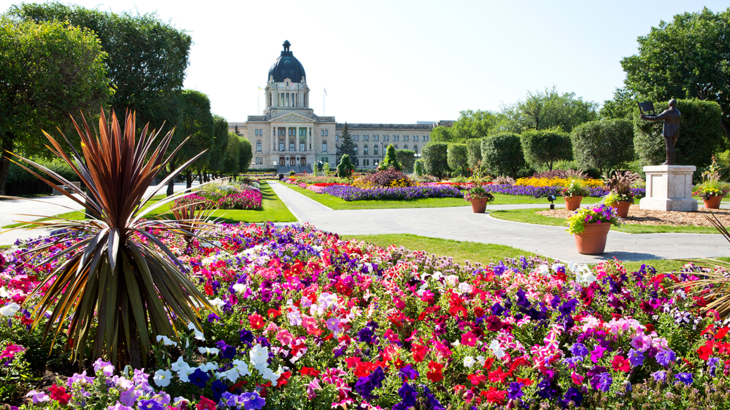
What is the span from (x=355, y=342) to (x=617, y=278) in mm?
2686

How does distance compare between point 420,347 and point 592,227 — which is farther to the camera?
point 592,227

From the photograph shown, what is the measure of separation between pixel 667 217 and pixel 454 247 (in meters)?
7.20

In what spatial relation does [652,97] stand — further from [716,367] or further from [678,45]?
[716,367]

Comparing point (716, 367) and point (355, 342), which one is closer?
point (716, 367)

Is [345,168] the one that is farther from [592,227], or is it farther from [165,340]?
[165,340]

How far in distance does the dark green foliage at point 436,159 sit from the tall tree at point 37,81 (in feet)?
126

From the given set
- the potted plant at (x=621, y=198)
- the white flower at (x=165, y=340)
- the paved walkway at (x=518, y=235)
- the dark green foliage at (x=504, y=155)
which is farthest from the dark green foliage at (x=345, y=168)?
the white flower at (x=165, y=340)

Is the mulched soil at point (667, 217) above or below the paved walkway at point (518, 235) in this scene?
above

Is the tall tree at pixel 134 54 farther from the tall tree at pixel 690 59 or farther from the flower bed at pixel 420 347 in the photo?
the tall tree at pixel 690 59

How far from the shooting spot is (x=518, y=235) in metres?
9.05

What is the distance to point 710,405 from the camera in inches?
87.1

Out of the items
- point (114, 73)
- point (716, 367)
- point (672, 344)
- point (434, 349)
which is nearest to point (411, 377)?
point (434, 349)

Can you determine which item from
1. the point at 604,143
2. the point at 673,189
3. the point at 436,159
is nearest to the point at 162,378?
the point at 673,189

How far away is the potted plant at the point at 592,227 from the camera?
6.87 m
